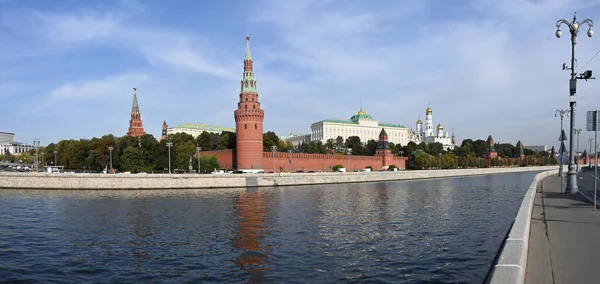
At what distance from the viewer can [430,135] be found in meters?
155

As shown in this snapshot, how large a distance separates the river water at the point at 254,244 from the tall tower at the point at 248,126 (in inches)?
1352

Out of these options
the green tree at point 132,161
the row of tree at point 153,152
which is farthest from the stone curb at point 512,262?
the row of tree at point 153,152

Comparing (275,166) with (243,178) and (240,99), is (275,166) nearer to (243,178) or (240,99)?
(240,99)

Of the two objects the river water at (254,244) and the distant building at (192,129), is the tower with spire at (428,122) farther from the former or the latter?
the river water at (254,244)

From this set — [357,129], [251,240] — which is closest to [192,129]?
[357,129]

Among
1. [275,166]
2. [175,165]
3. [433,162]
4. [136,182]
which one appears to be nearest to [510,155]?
[433,162]

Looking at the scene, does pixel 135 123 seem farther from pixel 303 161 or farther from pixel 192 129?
pixel 192 129

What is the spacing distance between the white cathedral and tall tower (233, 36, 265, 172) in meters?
98.1

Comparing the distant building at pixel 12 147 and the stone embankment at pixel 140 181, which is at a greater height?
the distant building at pixel 12 147

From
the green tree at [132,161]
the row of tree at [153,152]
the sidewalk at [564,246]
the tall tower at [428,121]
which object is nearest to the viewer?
the sidewalk at [564,246]

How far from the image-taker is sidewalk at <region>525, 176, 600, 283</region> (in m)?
5.58

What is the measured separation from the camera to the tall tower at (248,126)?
2272 inches

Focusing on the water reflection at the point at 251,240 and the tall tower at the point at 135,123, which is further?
the tall tower at the point at 135,123

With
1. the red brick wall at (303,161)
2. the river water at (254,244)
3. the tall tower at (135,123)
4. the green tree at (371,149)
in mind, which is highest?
the tall tower at (135,123)
